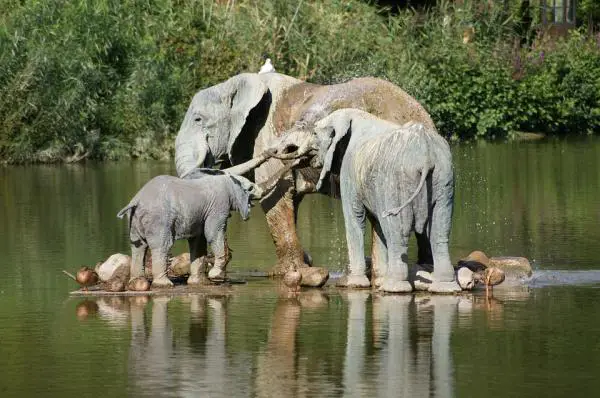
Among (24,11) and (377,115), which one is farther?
(24,11)

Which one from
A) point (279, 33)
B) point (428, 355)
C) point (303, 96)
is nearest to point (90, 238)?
point (303, 96)

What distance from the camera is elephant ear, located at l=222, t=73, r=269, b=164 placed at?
18.3 m

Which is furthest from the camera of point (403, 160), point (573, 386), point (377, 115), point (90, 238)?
point (90, 238)

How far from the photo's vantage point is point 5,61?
37.8 m

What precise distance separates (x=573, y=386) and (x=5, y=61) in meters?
27.0

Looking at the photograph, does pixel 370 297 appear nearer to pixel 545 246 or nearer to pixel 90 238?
pixel 545 246

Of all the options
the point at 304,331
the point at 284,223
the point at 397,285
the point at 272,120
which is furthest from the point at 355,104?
the point at 304,331

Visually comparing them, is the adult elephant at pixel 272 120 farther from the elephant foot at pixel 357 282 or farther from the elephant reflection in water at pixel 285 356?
the elephant reflection in water at pixel 285 356

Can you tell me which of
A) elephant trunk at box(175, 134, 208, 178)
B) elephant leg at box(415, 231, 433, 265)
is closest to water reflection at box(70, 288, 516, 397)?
elephant leg at box(415, 231, 433, 265)

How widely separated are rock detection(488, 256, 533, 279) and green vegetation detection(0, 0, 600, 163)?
69.4 feet

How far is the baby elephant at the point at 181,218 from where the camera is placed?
663 inches

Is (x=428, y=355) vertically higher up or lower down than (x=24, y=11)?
lower down

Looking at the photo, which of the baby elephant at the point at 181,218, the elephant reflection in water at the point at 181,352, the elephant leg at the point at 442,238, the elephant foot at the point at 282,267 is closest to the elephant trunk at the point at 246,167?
the baby elephant at the point at 181,218

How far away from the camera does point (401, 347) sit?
1378 centimetres
